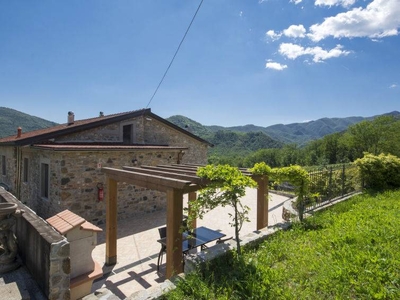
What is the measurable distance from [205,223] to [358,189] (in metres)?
6.79

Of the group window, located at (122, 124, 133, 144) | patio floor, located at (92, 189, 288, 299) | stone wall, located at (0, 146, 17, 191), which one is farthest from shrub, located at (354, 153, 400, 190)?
stone wall, located at (0, 146, 17, 191)

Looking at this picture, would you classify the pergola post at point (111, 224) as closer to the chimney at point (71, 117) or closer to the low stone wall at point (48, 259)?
the low stone wall at point (48, 259)

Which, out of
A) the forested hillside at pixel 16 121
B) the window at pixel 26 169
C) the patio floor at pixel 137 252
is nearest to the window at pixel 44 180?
the window at pixel 26 169

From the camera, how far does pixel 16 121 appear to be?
5912 centimetres

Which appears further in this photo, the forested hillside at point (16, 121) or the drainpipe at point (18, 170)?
the forested hillside at point (16, 121)

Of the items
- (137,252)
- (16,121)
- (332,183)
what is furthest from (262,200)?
(16,121)

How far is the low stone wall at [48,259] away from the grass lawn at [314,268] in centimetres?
137

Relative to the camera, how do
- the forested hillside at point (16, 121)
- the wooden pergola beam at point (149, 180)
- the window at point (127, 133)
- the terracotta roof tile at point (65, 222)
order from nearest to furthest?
the terracotta roof tile at point (65, 222), the wooden pergola beam at point (149, 180), the window at point (127, 133), the forested hillside at point (16, 121)

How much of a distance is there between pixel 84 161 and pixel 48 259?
596cm

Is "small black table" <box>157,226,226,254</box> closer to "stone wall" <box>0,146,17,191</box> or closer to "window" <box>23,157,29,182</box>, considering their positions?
"window" <box>23,157,29,182</box>

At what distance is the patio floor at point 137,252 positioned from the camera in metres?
4.88

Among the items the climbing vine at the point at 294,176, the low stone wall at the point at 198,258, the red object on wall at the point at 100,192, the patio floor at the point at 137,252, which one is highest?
the climbing vine at the point at 294,176

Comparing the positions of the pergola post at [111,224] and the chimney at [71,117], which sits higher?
the chimney at [71,117]

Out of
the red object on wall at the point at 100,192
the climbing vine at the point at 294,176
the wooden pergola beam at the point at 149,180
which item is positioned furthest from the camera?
the red object on wall at the point at 100,192
